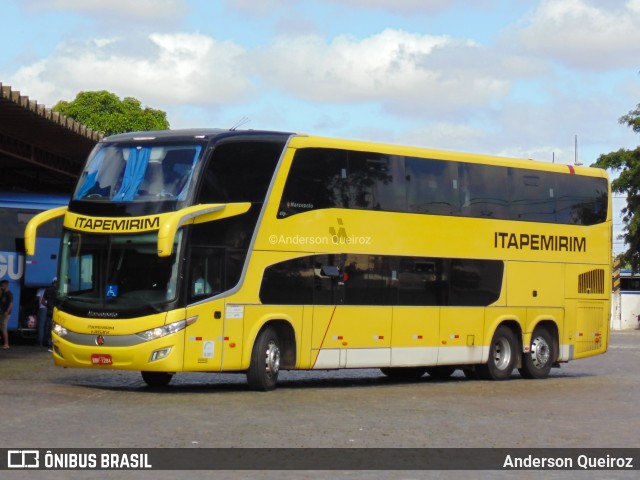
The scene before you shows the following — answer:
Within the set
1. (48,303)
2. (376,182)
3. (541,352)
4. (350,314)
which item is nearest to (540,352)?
(541,352)

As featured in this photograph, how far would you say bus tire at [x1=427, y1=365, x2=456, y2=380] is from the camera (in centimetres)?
2714

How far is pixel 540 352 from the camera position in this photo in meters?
27.2

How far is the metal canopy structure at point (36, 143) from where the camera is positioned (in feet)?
90.5

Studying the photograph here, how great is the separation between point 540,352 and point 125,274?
10089mm

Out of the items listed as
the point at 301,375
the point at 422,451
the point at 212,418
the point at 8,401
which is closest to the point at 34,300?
the point at 301,375

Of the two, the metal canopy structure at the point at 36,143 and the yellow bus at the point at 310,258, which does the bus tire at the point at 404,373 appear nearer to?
the yellow bus at the point at 310,258

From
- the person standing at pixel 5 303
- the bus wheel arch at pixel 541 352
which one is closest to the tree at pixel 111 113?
the person standing at pixel 5 303

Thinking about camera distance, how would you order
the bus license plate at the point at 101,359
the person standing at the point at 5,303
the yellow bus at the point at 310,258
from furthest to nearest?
the person standing at the point at 5,303
the yellow bus at the point at 310,258
the bus license plate at the point at 101,359

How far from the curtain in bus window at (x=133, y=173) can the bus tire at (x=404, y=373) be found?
772cm

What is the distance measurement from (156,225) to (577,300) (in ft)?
36.2

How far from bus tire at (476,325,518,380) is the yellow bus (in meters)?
0.04

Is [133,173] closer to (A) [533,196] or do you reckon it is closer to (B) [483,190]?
(B) [483,190]

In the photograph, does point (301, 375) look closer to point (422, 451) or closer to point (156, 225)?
point (156, 225)

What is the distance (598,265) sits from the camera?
28516 millimetres
